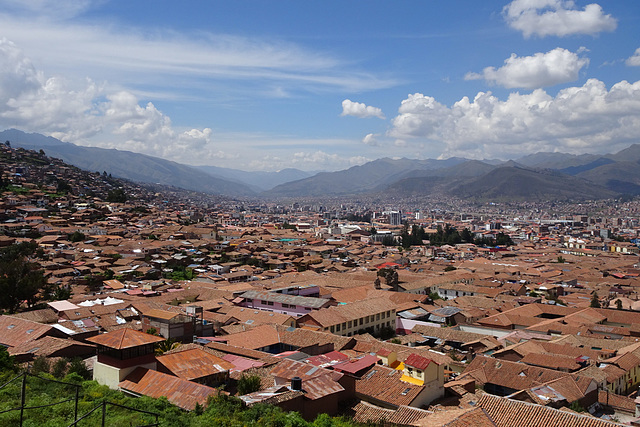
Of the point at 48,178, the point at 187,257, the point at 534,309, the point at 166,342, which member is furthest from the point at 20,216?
the point at 534,309

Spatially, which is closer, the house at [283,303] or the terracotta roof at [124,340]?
the terracotta roof at [124,340]

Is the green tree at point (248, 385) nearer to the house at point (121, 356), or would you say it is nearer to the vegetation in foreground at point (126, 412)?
the vegetation in foreground at point (126, 412)

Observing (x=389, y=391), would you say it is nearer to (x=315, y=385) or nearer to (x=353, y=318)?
(x=315, y=385)

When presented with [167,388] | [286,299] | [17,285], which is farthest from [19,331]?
[286,299]

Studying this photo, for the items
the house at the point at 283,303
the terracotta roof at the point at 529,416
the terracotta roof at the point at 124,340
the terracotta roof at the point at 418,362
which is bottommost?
the house at the point at 283,303

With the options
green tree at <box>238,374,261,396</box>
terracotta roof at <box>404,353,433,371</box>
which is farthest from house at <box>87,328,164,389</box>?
terracotta roof at <box>404,353,433,371</box>

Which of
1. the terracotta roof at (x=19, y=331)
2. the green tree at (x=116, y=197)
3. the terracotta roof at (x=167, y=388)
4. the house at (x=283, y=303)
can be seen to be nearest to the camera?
the terracotta roof at (x=167, y=388)

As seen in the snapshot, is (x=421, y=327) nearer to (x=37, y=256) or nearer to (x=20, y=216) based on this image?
(x=37, y=256)

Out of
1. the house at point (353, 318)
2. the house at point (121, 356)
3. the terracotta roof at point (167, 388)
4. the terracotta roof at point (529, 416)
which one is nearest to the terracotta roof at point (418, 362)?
the terracotta roof at point (529, 416)
